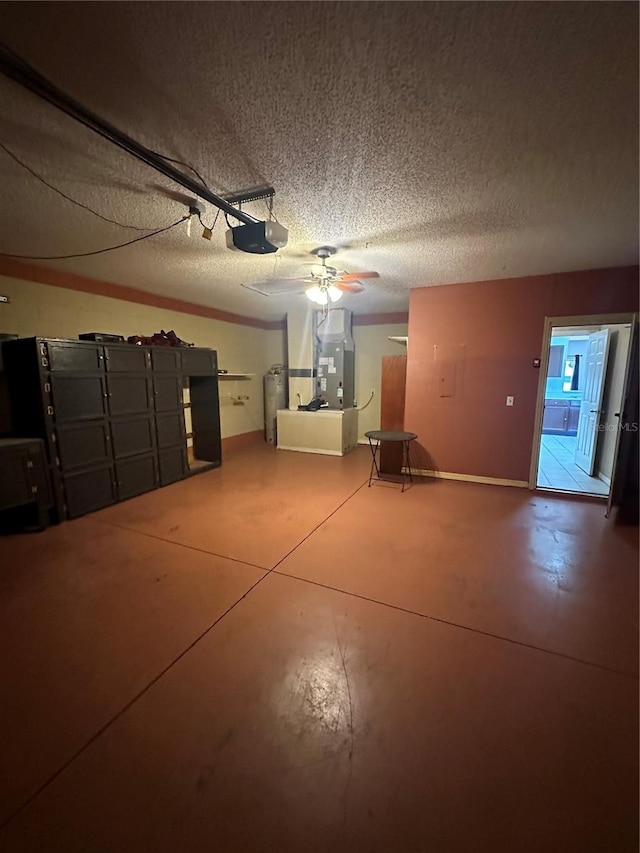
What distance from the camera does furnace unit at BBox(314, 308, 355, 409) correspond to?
20.5ft

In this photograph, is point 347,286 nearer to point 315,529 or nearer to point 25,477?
point 315,529

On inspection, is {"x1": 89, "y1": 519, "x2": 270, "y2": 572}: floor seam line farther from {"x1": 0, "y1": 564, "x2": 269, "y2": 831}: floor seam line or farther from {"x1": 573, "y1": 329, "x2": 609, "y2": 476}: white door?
{"x1": 573, "y1": 329, "x2": 609, "y2": 476}: white door

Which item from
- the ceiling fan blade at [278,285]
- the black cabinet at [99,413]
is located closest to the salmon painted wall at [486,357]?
the ceiling fan blade at [278,285]

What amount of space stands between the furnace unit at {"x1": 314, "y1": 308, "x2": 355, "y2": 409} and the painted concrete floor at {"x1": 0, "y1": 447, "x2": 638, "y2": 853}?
12.1 feet

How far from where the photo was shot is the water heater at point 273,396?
6.80 m

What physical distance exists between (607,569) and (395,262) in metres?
3.28

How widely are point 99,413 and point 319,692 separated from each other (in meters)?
3.39

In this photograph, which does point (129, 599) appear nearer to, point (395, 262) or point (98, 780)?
point (98, 780)

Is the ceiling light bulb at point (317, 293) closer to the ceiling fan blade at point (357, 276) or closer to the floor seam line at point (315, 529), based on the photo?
the ceiling fan blade at point (357, 276)

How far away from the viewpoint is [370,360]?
22.1ft

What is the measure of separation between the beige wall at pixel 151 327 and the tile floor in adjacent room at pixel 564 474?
5.19 meters

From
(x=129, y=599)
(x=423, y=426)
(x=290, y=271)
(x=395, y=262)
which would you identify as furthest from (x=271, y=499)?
(x=395, y=262)

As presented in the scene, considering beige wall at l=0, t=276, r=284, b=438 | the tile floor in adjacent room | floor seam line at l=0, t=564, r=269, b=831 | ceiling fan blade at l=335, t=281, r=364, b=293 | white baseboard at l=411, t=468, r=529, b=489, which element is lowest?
floor seam line at l=0, t=564, r=269, b=831

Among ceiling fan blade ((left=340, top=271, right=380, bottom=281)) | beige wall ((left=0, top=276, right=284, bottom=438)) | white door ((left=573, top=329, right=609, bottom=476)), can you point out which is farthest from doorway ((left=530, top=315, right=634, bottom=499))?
beige wall ((left=0, top=276, right=284, bottom=438))
